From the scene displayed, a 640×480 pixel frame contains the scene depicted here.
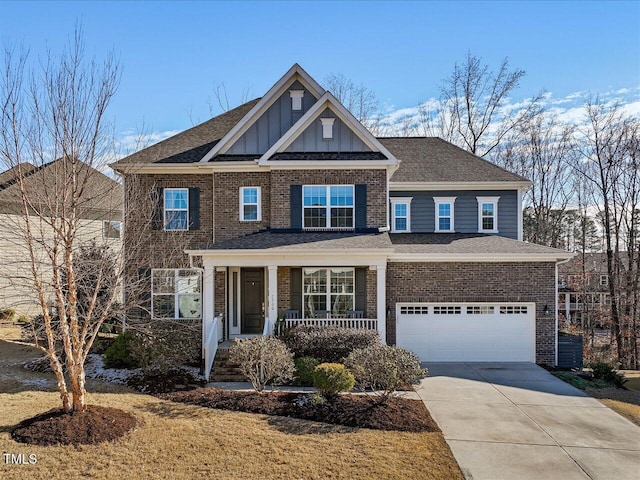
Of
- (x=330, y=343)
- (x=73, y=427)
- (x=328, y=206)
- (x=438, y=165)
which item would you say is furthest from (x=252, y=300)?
(x=438, y=165)

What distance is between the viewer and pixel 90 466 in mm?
6172

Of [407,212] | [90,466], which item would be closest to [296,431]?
[90,466]

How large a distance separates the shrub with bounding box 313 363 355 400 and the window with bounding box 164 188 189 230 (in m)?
7.88

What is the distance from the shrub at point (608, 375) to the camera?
37.0 ft

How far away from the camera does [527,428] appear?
8.00 m

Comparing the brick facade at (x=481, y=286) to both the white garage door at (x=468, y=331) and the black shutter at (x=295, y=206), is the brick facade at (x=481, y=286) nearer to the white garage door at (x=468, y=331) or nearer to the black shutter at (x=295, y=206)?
the white garage door at (x=468, y=331)

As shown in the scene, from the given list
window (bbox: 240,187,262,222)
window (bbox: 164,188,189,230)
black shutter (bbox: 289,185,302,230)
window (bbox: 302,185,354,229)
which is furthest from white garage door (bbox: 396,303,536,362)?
window (bbox: 164,188,189,230)

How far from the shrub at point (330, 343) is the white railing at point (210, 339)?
219cm

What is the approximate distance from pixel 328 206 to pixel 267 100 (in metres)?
4.36

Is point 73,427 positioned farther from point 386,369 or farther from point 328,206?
point 328,206

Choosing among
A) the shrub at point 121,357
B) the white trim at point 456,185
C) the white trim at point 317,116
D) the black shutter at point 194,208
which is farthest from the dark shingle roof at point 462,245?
the shrub at point 121,357

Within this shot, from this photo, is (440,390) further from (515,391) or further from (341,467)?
(341,467)

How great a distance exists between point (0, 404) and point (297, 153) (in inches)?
400

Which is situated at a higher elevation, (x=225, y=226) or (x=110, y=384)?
(x=225, y=226)
